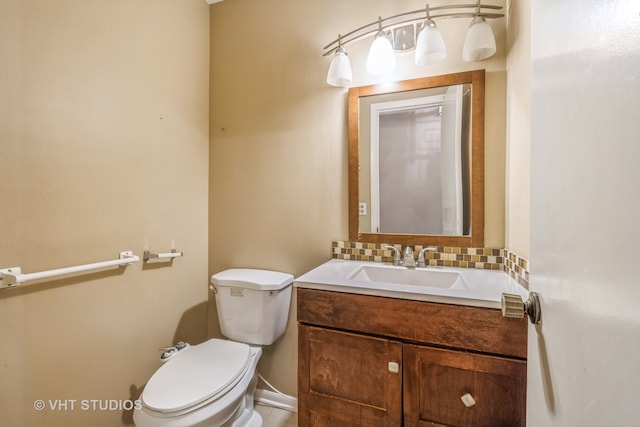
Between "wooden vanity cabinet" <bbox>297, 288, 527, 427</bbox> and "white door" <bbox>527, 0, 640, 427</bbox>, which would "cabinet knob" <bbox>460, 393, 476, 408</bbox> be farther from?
"white door" <bbox>527, 0, 640, 427</bbox>

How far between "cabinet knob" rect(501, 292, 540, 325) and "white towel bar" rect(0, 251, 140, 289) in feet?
4.57

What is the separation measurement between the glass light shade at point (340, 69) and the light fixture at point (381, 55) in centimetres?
12

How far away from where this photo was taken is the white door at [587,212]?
29 centimetres

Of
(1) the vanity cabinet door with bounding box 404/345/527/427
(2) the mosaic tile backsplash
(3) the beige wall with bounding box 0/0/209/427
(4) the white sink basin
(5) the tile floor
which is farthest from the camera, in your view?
(5) the tile floor

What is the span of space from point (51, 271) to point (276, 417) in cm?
130

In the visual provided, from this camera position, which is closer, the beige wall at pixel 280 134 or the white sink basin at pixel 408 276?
the white sink basin at pixel 408 276

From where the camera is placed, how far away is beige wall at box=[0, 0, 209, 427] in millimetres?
941

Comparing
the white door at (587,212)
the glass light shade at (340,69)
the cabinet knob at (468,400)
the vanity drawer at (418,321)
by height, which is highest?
the glass light shade at (340,69)

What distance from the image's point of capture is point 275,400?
162 cm

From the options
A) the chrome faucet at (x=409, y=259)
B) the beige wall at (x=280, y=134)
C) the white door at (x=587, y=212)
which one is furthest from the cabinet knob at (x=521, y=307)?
the beige wall at (x=280, y=134)

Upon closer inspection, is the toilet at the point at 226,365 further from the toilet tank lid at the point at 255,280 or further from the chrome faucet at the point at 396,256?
the chrome faucet at the point at 396,256

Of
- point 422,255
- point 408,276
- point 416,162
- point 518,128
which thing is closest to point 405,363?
point 408,276

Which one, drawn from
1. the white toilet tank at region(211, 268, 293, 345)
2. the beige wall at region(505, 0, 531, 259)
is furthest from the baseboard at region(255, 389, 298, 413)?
the beige wall at region(505, 0, 531, 259)

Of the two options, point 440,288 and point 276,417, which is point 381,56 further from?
point 276,417
